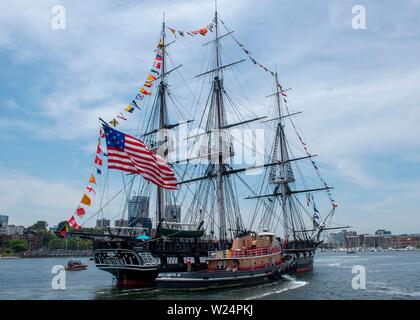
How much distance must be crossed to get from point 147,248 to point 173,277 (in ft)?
25.2

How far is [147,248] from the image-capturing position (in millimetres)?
44719

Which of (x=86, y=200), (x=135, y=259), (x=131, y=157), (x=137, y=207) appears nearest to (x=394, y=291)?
(x=135, y=259)

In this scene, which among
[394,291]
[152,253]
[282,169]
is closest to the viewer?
[394,291]

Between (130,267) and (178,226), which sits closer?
(130,267)

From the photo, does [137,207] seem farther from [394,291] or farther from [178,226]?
[394,291]

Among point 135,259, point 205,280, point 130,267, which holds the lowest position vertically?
point 205,280

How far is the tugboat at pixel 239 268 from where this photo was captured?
38.2m

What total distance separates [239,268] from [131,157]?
55.4ft

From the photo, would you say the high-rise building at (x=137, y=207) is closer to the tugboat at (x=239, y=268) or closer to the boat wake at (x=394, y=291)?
the tugboat at (x=239, y=268)

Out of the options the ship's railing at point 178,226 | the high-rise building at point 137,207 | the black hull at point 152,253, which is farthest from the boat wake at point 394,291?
the high-rise building at point 137,207

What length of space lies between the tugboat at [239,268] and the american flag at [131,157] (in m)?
9.27

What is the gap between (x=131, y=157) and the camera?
36.3 metres
